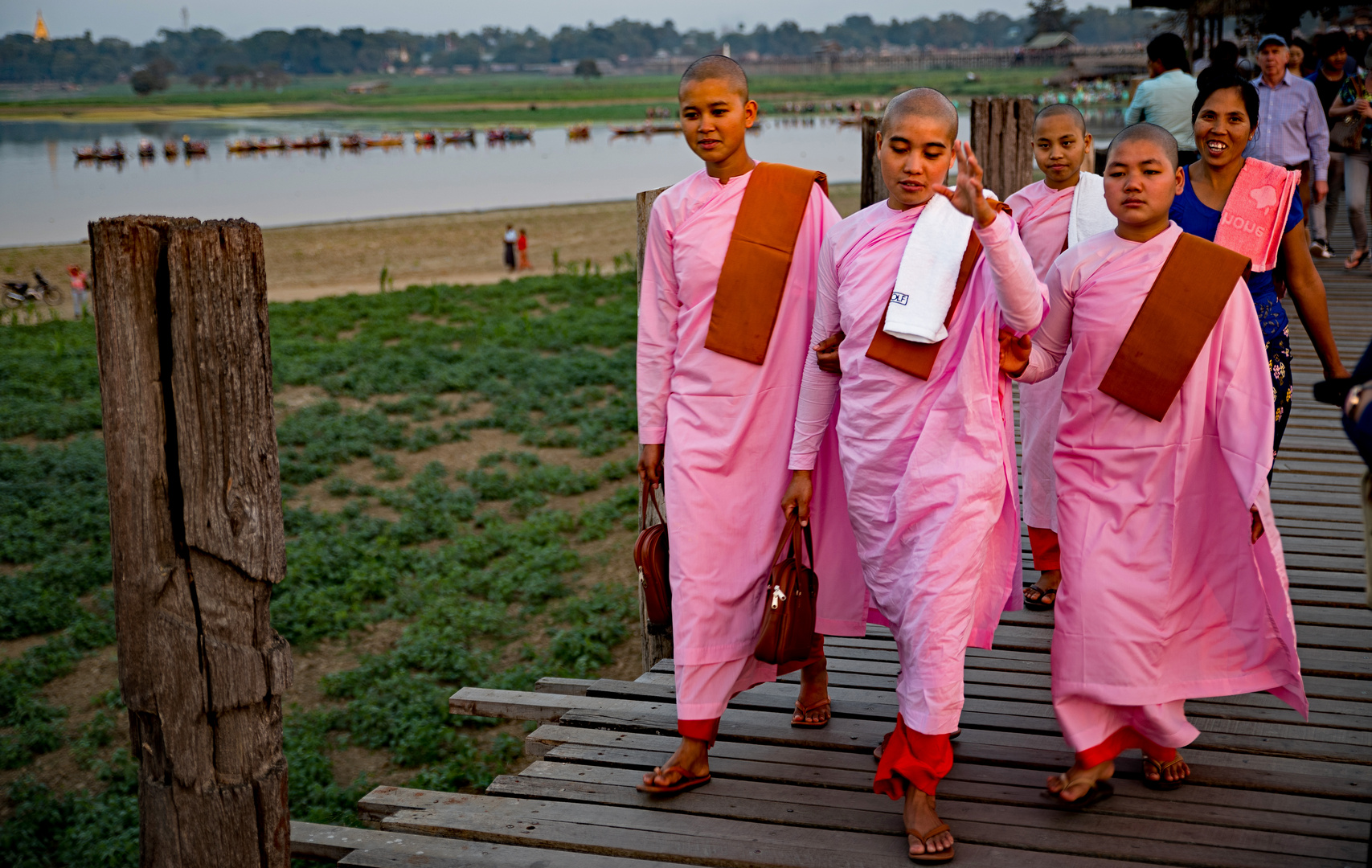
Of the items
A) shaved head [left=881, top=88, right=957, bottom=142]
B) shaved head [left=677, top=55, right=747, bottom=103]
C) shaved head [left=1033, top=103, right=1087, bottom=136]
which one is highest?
shaved head [left=677, top=55, right=747, bottom=103]

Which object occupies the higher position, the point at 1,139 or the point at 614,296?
the point at 1,139

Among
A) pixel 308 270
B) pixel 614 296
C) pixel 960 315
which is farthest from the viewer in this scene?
pixel 308 270

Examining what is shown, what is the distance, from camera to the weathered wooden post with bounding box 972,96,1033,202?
253 inches

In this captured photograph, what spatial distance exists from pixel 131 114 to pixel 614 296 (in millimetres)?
95841

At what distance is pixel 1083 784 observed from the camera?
282cm

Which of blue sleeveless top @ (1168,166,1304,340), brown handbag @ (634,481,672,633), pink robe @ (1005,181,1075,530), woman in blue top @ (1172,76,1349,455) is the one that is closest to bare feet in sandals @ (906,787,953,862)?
brown handbag @ (634,481,672,633)

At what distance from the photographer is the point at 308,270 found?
70.9 ft

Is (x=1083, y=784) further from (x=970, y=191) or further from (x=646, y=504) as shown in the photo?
(x=646, y=504)

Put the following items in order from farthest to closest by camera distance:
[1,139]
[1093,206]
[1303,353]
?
[1,139], [1303,353], [1093,206]

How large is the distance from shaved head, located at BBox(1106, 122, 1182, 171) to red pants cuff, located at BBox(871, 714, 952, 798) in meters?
1.53

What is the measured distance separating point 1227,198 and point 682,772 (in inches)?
95.0

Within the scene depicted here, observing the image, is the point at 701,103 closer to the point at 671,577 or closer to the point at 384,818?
the point at 671,577

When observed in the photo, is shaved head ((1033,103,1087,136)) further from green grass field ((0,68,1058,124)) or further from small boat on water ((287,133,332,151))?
green grass field ((0,68,1058,124))

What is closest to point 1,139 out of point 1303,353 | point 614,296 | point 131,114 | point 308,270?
point 131,114
